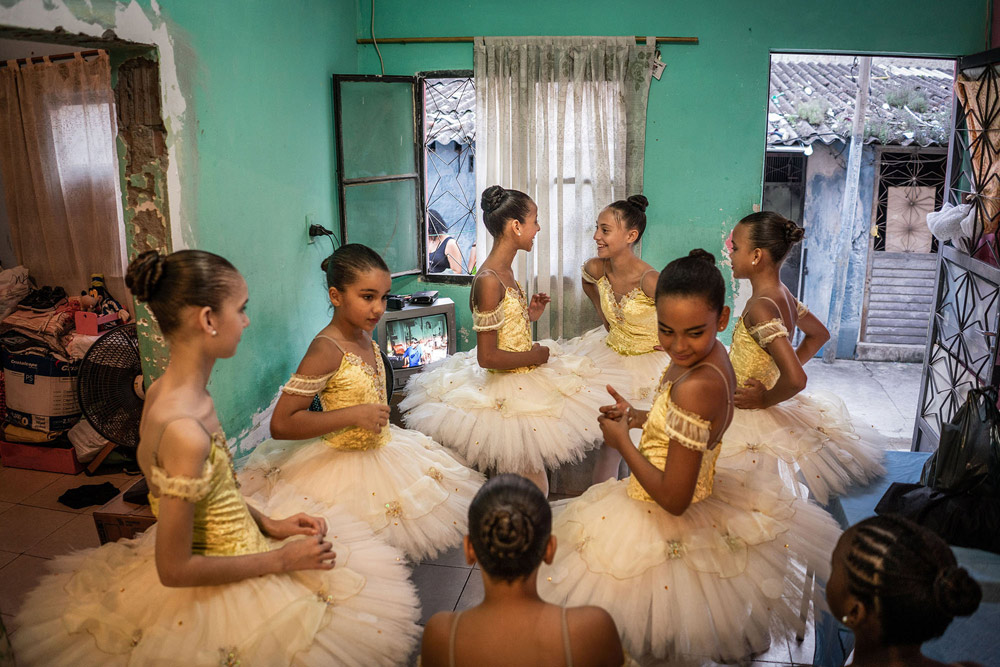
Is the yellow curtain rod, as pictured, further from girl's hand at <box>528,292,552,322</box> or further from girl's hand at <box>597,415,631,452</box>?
girl's hand at <box>597,415,631,452</box>

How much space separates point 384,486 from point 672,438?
4.47 ft

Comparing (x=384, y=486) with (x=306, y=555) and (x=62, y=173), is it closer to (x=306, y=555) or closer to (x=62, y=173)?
(x=306, y=555)

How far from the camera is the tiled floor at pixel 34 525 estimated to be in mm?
3969

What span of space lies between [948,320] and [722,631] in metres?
4.53

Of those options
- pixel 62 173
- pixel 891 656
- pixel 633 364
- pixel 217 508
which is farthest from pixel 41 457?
pixel 891 656

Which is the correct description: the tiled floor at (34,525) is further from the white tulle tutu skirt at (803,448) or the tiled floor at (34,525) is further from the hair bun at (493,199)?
the white tulle tutu skirt at (803,448)

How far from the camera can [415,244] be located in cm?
628

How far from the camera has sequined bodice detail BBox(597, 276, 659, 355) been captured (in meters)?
4.51

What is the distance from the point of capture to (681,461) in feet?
7.64

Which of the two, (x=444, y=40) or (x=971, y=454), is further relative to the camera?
(x=444, y=40)

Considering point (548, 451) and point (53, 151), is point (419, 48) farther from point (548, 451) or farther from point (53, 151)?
point (548, 451)

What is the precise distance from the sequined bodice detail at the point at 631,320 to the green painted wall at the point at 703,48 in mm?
1554

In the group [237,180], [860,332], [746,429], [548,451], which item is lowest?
[860,332]

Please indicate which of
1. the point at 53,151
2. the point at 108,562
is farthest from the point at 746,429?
the point at 53,151
